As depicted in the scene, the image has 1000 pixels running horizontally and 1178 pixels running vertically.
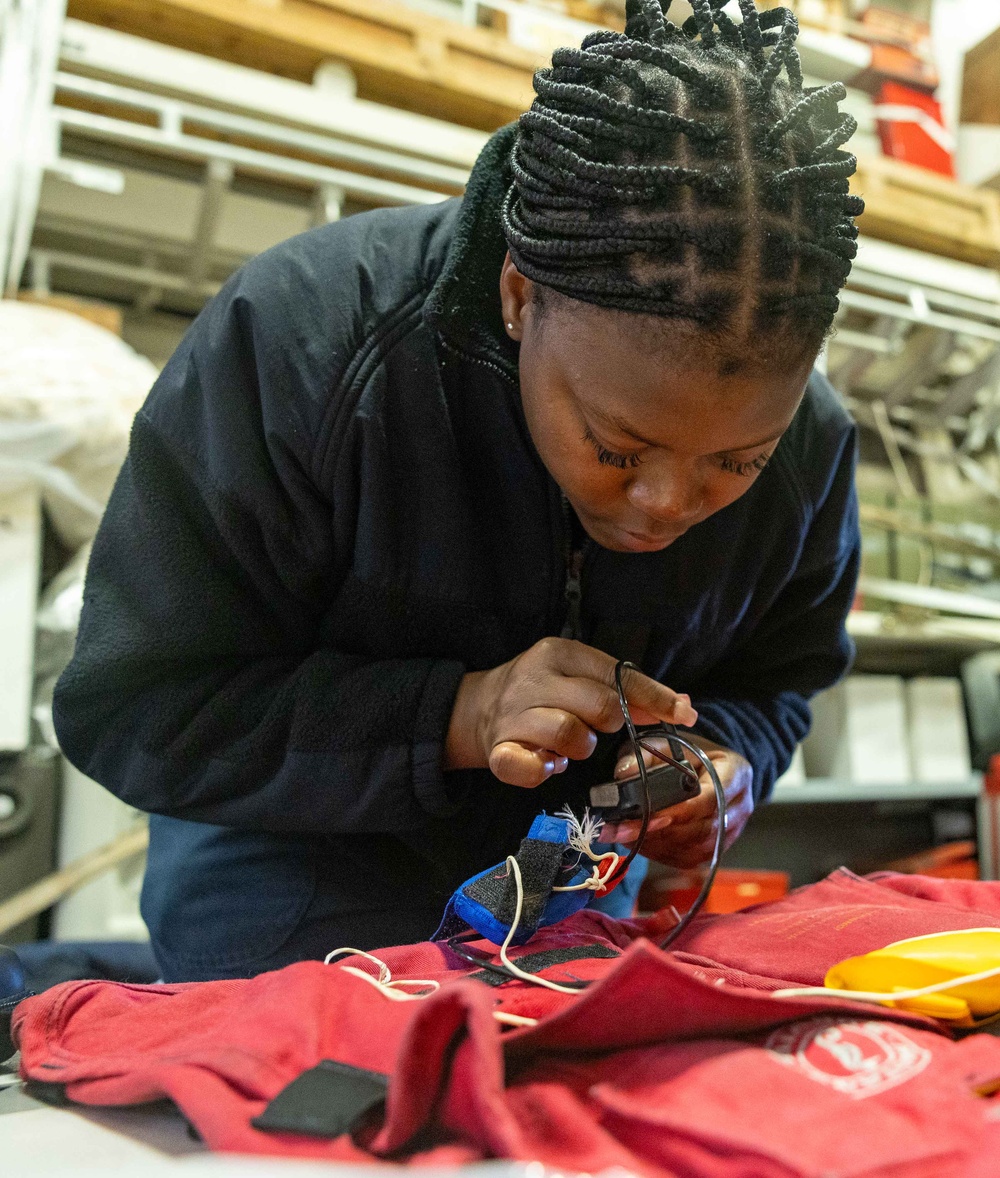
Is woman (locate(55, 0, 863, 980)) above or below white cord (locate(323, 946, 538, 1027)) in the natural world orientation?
above

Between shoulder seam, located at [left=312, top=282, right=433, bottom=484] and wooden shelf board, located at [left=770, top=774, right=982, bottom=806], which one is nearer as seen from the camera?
shoulder seam, located at [left=312, top=282, right=433, bottom=484]

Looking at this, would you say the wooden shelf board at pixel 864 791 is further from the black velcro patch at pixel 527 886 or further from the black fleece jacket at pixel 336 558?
the black velcro patch at pixel 527 886

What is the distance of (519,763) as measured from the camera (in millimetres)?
628

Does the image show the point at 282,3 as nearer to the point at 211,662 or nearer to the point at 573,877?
the point at 211,662

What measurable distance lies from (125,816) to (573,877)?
89cm

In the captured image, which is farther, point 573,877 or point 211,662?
point 211,662

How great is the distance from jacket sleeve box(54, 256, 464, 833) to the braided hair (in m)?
0.22

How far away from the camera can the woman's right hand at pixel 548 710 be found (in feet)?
2.08

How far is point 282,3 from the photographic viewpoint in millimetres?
1540

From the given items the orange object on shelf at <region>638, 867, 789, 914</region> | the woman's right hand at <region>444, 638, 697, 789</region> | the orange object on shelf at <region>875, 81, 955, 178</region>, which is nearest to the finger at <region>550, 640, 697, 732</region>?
the woman's right hand at <region>444, 638, 697, 789</region>

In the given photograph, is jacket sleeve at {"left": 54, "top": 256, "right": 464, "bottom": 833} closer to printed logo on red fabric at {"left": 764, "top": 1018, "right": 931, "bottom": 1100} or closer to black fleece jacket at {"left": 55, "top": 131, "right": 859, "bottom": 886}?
black fleece jacket at {"left": 55, "top": 131, "right": 859, "bottom": 886}

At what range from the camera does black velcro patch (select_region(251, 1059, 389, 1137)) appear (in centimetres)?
37

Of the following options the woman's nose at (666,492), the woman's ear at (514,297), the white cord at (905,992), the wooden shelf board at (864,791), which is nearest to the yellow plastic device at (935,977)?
the white cord at (905,992)

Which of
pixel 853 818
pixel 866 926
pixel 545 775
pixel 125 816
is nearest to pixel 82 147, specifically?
pixel 125 816
